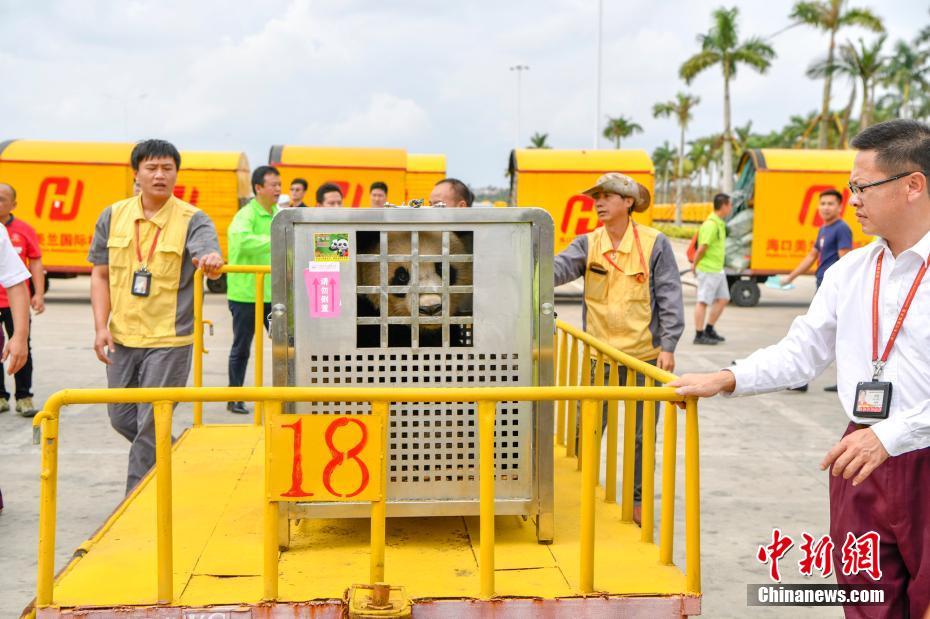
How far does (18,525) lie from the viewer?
5.13 m

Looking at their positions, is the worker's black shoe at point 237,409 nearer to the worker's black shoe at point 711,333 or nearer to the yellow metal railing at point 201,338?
the yellow metal railing at point 201,338

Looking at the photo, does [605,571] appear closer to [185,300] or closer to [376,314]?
[376,314]

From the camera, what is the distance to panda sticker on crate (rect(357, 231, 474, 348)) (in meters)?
3.36

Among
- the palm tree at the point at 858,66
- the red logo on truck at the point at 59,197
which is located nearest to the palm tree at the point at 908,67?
the palm tree at the point at 858,66

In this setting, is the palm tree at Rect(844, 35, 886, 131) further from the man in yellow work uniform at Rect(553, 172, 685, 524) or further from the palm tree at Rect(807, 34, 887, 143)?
the man in yellow work uniform at Rect(553, 172, 685, 524)

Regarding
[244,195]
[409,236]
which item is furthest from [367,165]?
[409,236]

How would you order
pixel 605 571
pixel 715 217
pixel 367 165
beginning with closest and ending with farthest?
pixel 605 571
pixel 715 217
pixel 367 165

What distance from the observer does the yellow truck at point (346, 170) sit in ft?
59.7

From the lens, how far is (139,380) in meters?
5.05

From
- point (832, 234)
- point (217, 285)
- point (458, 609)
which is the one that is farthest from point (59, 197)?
point (458, 609)

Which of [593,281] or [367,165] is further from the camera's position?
[367,165]

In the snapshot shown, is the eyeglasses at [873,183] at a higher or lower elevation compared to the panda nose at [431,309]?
higher

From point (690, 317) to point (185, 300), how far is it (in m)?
13.2

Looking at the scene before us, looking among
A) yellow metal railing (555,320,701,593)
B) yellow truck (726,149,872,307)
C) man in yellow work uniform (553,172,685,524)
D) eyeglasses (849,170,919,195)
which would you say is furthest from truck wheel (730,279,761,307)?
eyeglasses (849,170,919,195)
